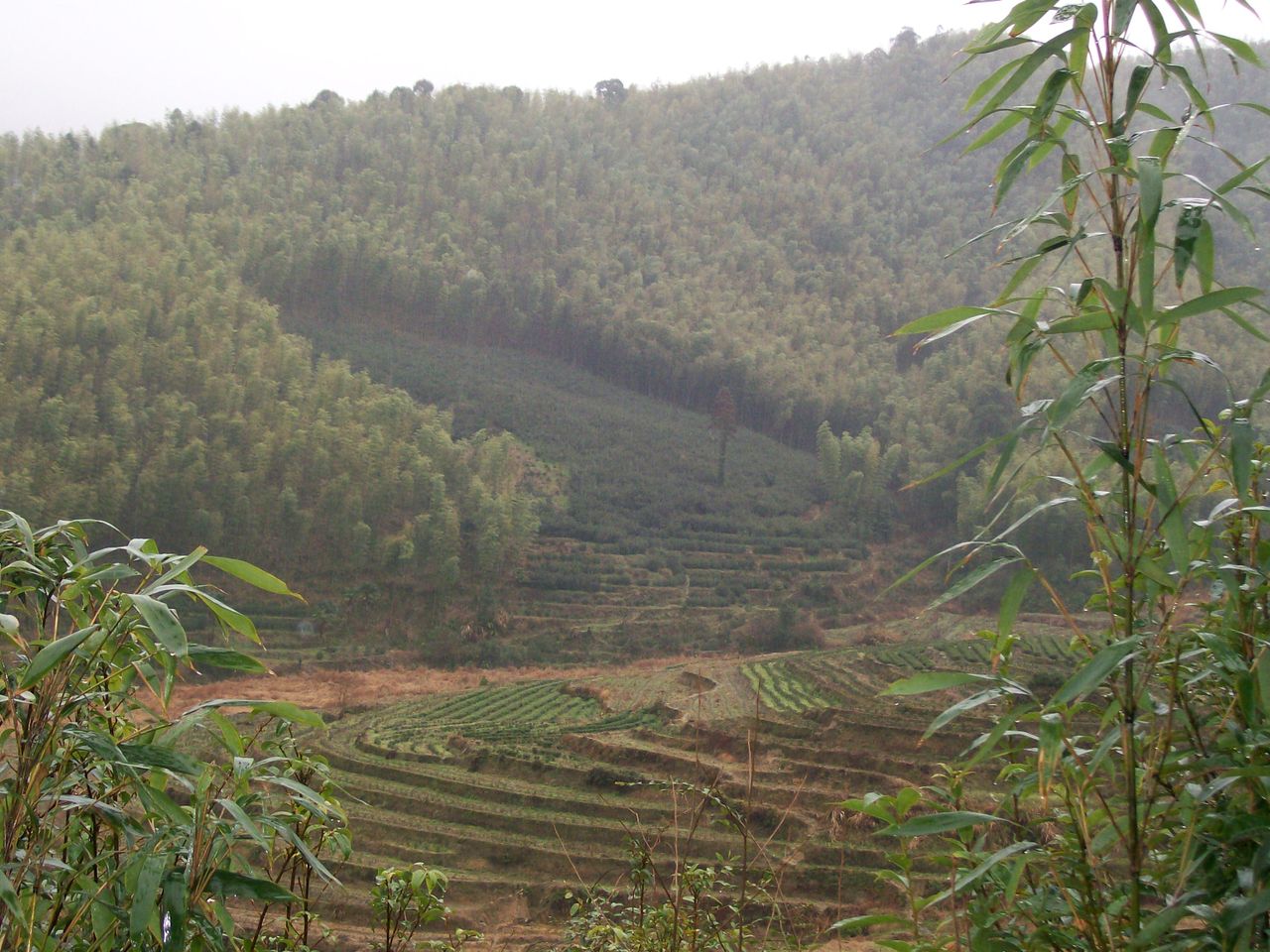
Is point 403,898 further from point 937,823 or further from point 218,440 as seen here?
point 218,440

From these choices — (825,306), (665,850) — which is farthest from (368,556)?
(825,306)

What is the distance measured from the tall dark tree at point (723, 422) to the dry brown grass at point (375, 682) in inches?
419

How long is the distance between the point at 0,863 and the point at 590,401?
3575cm

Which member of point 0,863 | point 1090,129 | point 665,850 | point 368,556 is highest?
point 1090,129

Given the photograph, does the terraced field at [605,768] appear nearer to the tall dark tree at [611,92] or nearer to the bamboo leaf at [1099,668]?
the bamboo leaf at [1099,668]

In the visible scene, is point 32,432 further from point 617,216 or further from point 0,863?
point 617,216

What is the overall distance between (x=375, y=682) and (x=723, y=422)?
657 inches

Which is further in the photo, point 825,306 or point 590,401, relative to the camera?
point 825,306

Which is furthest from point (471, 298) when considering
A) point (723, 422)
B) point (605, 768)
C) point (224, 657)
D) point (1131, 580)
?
point (1131, 580)

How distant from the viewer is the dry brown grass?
20.1 m

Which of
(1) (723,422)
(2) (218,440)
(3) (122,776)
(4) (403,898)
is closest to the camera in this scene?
(3) (122,776)

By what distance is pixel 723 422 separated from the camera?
35.0 meters

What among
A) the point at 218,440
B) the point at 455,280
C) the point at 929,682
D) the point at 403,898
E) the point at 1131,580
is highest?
the point at 455,280

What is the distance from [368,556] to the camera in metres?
26.4
